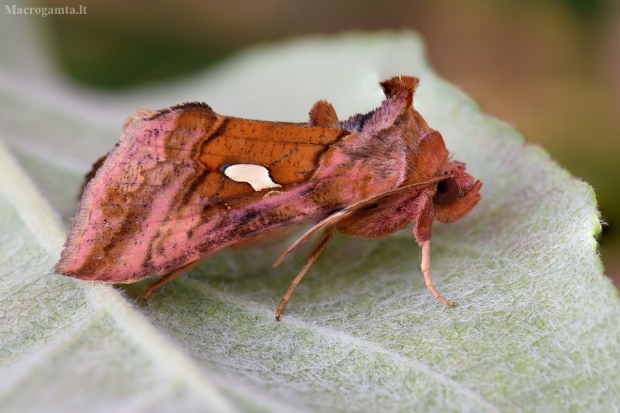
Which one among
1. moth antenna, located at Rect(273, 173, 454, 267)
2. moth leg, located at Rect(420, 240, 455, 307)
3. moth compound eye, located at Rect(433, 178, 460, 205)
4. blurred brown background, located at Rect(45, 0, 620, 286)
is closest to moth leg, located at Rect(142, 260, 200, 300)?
moth antenna, located at Rect(273, 173, 454, 267)

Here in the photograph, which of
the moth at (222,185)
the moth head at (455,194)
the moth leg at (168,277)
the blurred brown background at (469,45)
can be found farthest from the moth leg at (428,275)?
the blurred brown background at (469,45)

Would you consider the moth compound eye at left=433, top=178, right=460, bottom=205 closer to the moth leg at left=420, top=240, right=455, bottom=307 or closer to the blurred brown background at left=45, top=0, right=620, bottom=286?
the moth leg at left=420, top=240, right=455, bottom=307

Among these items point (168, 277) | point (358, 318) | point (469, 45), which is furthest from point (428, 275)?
point (469, 45)

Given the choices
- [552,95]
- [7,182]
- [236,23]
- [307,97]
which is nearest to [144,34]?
[236,23]

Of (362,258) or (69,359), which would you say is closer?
(69,359)

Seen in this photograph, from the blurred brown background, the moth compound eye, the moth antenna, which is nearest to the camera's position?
the moth antenna

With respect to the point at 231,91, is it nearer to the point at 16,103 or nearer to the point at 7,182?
the point at 16,103
